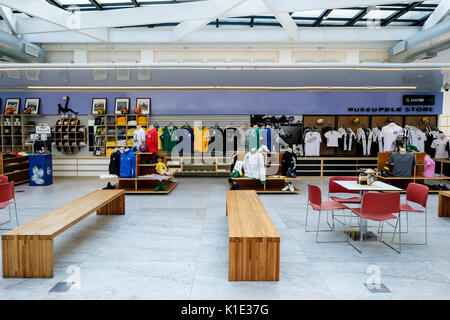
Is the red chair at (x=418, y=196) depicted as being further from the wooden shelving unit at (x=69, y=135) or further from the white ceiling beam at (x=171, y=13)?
the wooden shelving unit at (x=69, y=135)

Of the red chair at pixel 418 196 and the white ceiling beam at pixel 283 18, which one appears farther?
the white ceiling beam at pixel 283 18

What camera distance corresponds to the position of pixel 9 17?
26.2 ft

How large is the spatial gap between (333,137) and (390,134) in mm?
1674

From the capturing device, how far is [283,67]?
7.73 metres

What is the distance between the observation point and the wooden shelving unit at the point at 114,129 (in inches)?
405

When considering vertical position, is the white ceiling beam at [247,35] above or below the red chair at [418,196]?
above

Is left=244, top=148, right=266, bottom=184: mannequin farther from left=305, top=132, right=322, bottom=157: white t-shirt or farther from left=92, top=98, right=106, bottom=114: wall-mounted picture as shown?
left=92, top=98, right=106, bottom=114: wall-mounted picture

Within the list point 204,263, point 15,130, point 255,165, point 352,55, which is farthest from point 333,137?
point 15,130

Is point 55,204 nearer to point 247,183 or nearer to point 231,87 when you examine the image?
point 247,183

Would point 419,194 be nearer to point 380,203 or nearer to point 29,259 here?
point 380,203

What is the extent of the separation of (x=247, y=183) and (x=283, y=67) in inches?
120

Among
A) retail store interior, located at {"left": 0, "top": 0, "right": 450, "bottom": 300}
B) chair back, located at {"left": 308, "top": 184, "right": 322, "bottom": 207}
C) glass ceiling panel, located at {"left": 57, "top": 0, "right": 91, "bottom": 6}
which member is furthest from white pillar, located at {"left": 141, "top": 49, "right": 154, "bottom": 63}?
chair back, located at {"left": 308, "top": 184, "right": 322, "bottom": 207}

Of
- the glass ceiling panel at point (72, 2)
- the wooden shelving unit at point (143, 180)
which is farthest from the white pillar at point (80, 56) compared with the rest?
the wooden shelving unit at point (143, 180)

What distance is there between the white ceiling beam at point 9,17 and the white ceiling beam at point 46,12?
71.0 inches
